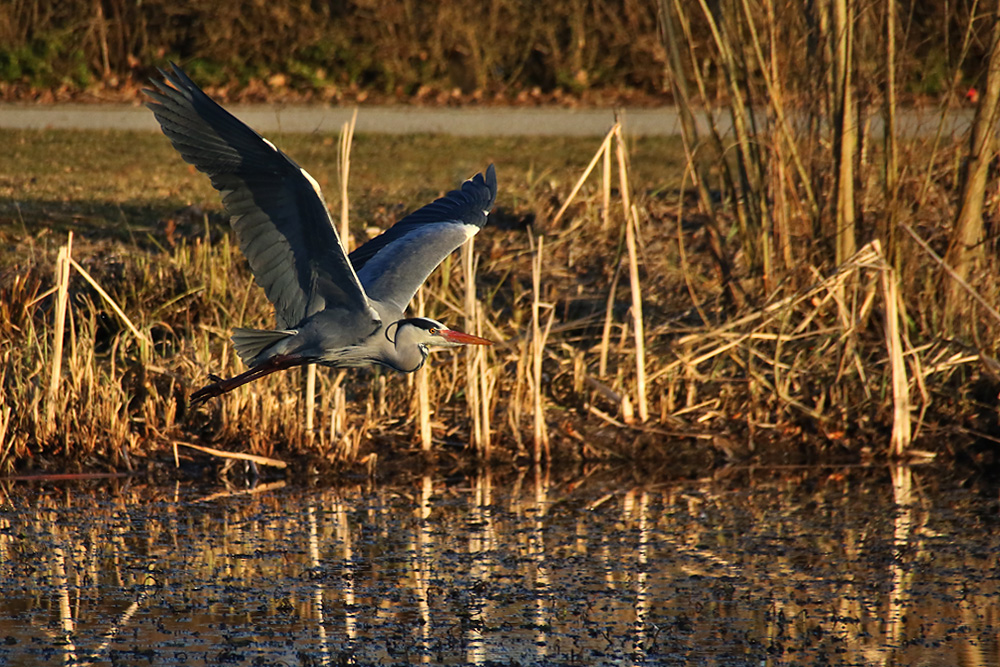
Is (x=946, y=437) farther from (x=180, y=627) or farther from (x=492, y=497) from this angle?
(x=180, y=627)

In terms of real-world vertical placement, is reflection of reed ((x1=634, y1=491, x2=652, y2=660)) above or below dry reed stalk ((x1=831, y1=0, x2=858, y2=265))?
below

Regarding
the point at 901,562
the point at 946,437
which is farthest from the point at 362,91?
the point at 901,562

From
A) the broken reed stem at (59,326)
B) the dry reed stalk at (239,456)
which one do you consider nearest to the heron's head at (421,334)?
the dry reed stalk at (239,456)

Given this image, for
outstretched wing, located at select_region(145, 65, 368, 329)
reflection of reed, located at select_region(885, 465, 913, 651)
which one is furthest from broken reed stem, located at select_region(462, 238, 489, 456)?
reflection of reed, located at select_region(885, 465, 913, 651)

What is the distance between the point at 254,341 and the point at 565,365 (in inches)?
96.4

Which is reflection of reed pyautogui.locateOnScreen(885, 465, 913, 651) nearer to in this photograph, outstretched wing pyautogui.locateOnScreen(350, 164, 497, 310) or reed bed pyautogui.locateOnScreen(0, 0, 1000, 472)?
reed bed pyautogui.locateOnScreen(0, 0, 1000, 472)

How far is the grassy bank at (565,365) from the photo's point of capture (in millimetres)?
7117

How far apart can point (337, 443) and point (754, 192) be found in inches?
113

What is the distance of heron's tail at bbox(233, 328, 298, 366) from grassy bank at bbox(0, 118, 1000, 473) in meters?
1.17

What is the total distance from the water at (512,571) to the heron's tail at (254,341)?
0.83 m

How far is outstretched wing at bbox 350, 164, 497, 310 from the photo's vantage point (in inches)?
240

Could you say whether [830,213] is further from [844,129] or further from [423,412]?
[423,412]

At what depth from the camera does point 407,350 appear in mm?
5828

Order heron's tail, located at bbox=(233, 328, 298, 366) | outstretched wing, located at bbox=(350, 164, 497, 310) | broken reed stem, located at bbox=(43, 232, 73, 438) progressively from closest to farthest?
heron's tail, located at bbox=(233, 328, 298, 366) < outstretched wing, located at bbox=(350, 164, 497, 310) < broken reed stem, located at bbox=(43, 232, 73, 438)
